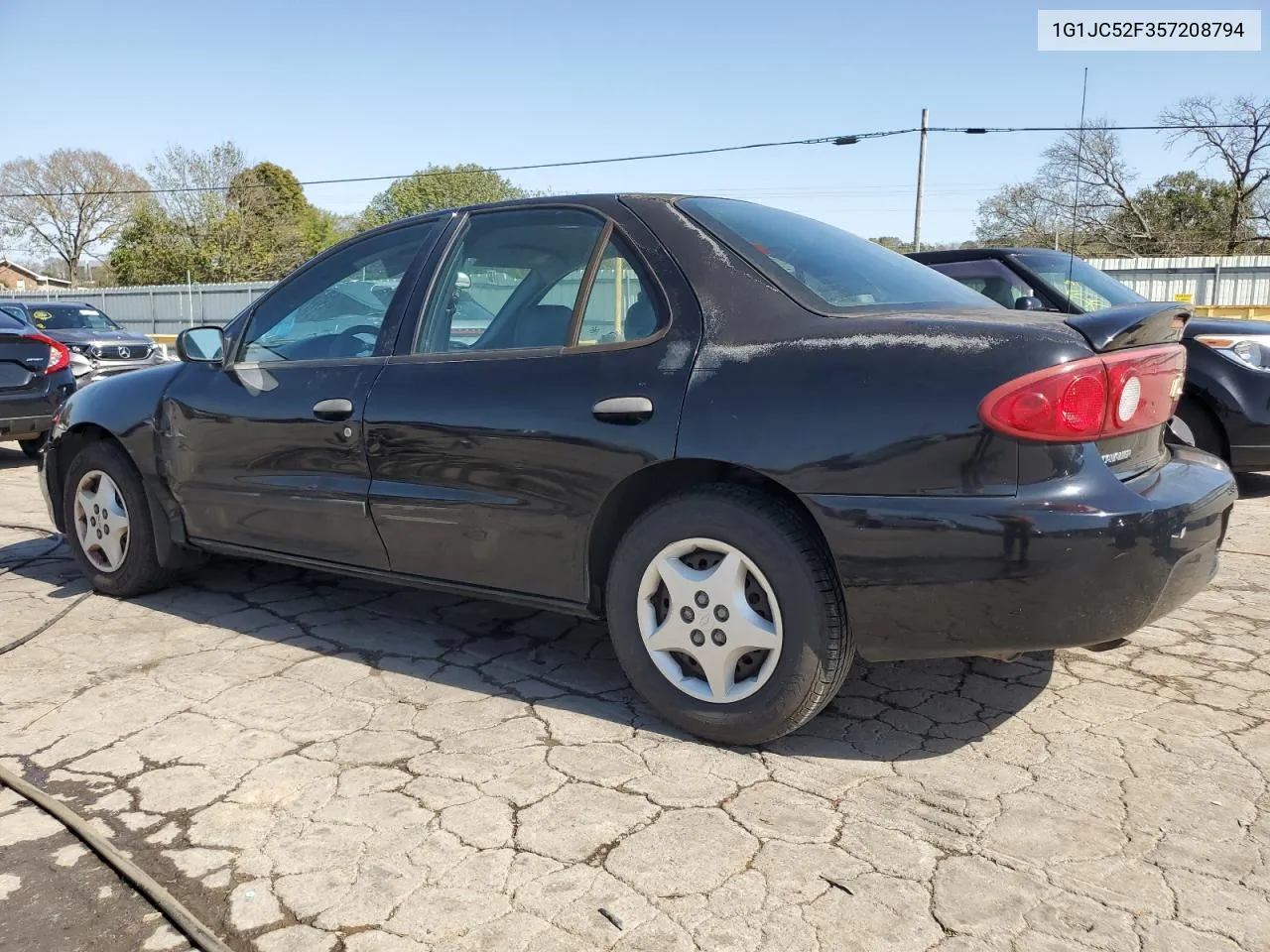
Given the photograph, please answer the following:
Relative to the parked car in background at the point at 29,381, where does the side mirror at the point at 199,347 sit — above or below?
above

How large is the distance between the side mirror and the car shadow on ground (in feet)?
3.48

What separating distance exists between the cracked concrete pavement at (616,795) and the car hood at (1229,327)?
278 centimetres

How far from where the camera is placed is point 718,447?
2680 millimetres

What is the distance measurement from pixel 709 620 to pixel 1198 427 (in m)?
4.66

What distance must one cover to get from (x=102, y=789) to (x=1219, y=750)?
3.01m

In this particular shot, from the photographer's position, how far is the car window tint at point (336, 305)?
3.64 m

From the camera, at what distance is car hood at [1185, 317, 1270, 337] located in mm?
6082

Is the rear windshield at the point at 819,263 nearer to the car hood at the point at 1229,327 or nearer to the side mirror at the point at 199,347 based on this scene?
the side mirror at the point at 199,347

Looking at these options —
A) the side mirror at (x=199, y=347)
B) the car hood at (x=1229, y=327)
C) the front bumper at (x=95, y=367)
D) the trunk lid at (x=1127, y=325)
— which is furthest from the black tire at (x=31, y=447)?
the trunk lid at (x=1127, y=325)

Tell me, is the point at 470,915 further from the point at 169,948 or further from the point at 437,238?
the point at 437,238

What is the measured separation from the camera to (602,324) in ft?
9.96

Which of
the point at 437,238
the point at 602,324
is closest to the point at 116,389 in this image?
the point at 437,238

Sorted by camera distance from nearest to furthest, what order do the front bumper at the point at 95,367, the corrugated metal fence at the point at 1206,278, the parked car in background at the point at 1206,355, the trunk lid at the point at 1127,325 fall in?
1. the trunk lid at the point at 1127,325
2. the parked car in background at the point at 1206,355
3. the front bumper at the point at 95,367
4. the corrugated metal fence at the point at 1206,278

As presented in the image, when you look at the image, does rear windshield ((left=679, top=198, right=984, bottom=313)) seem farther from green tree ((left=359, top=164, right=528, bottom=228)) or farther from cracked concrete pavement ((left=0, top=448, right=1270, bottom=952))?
green tree ((left=359, top=164, right=528, bottom=228))
